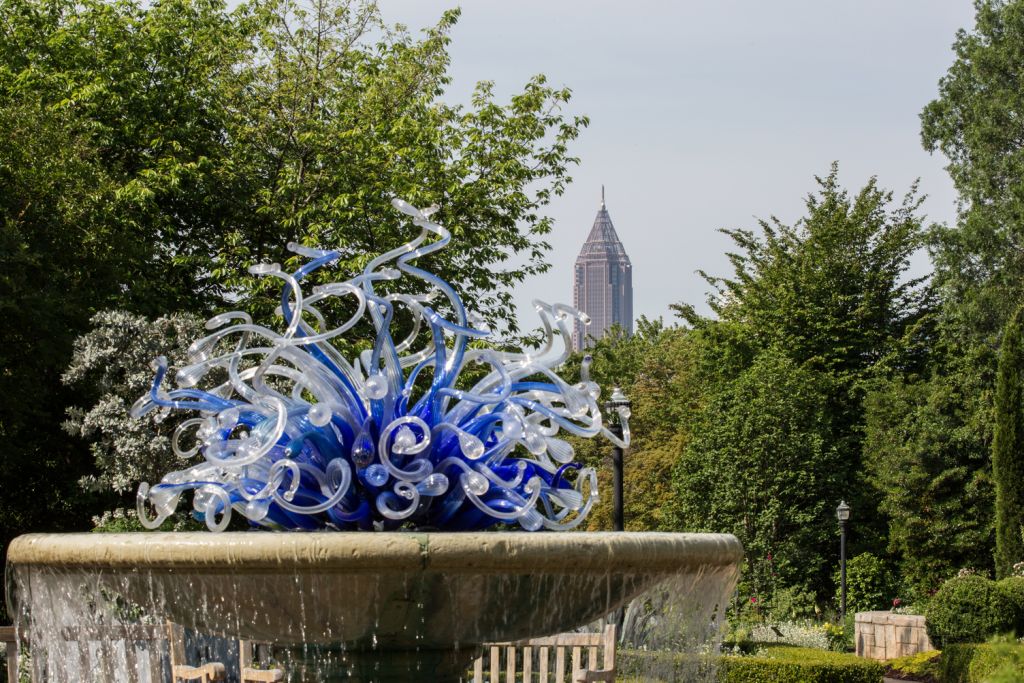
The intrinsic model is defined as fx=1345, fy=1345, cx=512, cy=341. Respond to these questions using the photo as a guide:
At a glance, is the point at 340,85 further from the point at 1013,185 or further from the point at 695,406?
the point at 695,406

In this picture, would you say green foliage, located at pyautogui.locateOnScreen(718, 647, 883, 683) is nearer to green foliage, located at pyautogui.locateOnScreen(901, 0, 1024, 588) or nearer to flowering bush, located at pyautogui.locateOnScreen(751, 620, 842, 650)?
flowering bush, located at pyautogui.locateOnScreen(751, 620, 842, 650)

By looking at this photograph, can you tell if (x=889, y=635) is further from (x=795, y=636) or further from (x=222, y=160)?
(x=222, y=160)

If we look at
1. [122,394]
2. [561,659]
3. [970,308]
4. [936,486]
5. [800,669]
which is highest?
[970,308]

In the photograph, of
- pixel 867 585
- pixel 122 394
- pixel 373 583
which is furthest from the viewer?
pixel 867 585

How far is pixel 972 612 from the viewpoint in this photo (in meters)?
18.7

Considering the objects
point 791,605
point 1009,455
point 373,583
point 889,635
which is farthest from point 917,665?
point 373,583

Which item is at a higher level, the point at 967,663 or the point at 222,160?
the point at 222,160

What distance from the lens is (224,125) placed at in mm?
23000

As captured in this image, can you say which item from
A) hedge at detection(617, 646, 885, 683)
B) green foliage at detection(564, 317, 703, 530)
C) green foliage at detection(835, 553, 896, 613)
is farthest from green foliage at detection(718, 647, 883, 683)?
green foliage at detection(564, 317, 703, 530)

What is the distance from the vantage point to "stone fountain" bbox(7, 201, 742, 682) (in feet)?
15.4

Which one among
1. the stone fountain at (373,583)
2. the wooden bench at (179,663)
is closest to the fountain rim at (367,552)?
the stone fountain at (373,583)

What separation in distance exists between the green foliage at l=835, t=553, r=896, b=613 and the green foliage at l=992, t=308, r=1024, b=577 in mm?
2988

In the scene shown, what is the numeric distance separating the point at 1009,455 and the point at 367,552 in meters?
22.5

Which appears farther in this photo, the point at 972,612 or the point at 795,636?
the point at 795,636
